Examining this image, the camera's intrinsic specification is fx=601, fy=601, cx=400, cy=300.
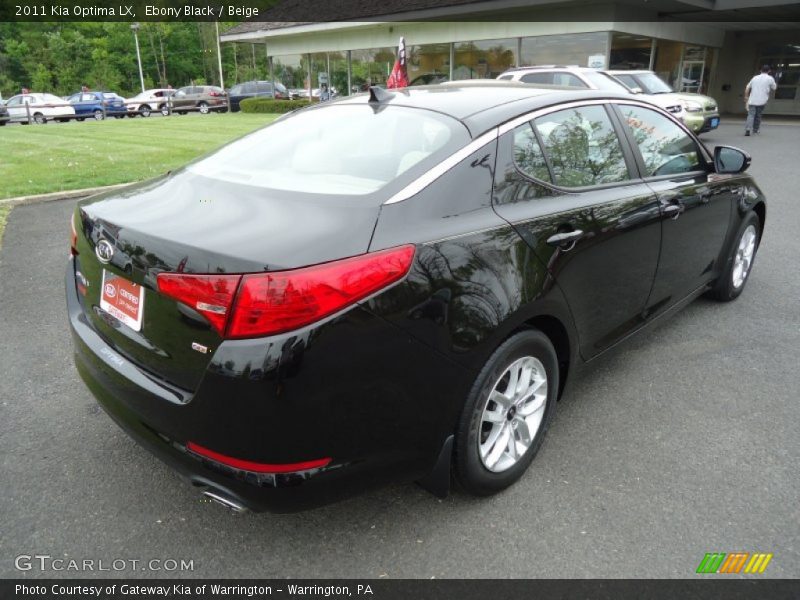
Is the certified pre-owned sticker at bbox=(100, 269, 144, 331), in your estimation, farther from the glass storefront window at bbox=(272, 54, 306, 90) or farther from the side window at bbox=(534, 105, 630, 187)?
the glass storefront window at bbox=(272, 54, 306, 90)

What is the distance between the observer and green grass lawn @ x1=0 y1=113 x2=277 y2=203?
9.46 m

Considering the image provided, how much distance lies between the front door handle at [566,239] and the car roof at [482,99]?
0.53 metres

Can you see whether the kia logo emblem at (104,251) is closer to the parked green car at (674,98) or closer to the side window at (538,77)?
the side window at (538,77)

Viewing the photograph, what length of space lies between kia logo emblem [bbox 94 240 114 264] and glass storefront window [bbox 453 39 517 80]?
2184 cm

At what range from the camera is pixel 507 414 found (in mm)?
2512

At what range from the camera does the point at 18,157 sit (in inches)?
488

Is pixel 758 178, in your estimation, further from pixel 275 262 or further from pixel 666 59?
pixel 666 59

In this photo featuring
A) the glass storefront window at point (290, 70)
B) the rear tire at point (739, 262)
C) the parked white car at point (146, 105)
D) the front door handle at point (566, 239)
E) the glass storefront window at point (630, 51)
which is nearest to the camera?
the front door handle at point (566, 239)

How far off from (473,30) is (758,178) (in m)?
15.1

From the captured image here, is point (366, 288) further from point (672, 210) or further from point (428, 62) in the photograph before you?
point (428, 62)

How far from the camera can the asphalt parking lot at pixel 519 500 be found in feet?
7.34

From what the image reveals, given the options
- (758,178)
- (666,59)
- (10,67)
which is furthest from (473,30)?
(10,67)

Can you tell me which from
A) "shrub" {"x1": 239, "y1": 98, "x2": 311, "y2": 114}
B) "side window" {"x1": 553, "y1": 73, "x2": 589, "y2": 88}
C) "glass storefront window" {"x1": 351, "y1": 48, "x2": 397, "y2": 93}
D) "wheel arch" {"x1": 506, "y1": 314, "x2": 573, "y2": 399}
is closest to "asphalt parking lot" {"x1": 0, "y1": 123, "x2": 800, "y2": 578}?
"wheel arch" {"x1": 506, "y1": 314, "x2": 573, "y2": 399}

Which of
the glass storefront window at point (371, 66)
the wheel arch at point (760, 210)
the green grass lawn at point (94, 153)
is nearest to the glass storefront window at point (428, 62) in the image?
the glass storefront window at point (371, 66)
